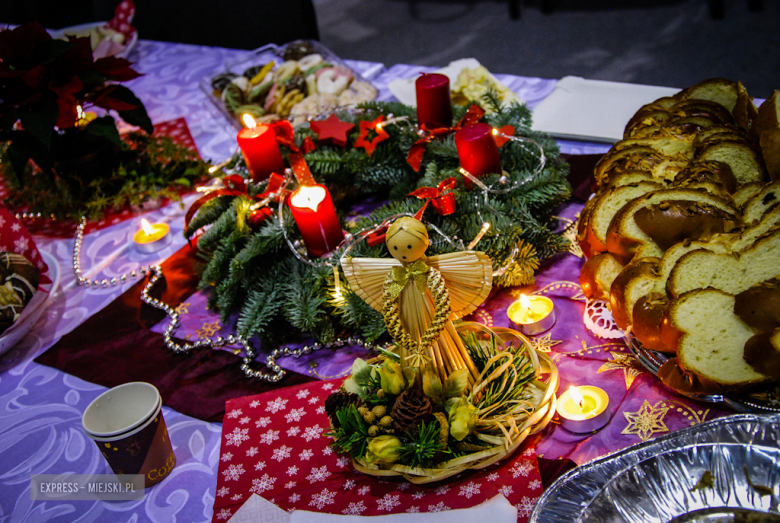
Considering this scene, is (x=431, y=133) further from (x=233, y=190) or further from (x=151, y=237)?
(x=151, y=237)

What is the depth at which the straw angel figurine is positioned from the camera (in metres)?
0.75

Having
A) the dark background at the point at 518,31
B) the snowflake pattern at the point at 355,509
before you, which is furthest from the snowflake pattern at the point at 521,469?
the dark background at the point at 518,31

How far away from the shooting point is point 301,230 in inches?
42.8

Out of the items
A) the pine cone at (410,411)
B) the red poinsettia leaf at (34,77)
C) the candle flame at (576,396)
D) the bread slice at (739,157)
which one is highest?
the red poinsettia leaf at (34,77)

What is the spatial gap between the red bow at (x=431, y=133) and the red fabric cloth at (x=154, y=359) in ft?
1.63

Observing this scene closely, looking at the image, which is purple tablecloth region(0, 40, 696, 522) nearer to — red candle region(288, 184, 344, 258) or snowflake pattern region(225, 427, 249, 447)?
snowflake pattern region(225, 427, 249, 447)

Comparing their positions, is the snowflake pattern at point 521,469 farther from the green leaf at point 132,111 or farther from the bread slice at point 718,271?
the green leaf at point 132,111

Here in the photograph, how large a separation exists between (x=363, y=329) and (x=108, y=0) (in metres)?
2.57

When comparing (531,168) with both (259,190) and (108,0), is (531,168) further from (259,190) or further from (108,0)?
(108,0)

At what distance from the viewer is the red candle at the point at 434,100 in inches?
48.9

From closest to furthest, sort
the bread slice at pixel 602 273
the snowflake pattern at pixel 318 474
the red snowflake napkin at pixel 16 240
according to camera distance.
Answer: the snowflake pattern at pixel 318 474
the bread slice at pixel 602 273
the red snowflake napkin at pixel 16 240

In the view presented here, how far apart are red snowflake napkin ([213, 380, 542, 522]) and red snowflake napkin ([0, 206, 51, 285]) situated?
0.61m

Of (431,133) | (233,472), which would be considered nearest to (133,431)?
(233,472)

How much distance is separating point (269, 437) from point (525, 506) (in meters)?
0.41
